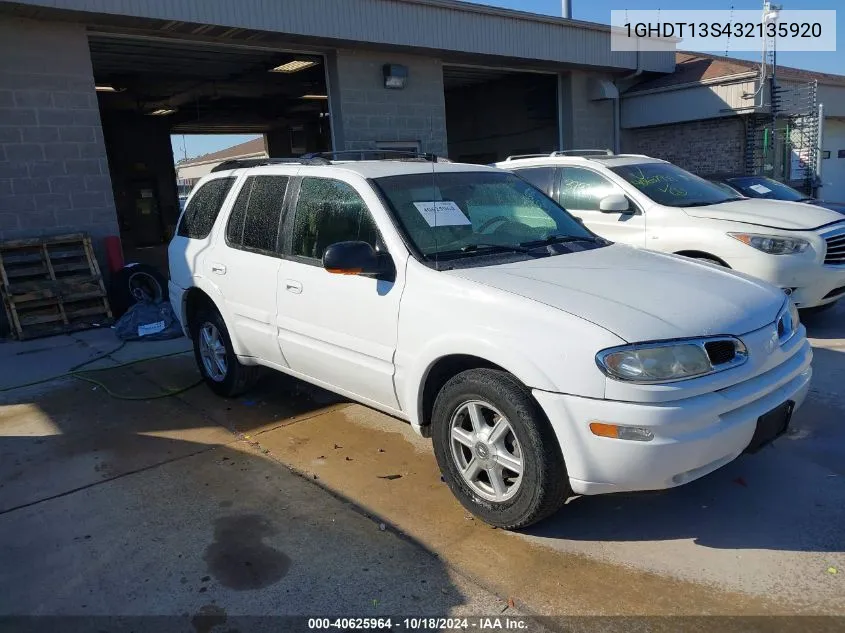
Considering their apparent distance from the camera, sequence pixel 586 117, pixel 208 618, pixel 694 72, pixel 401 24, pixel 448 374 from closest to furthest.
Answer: pixel 208 618 → pixel 448 374 → pixel 401 24 → pixel 586 117 → pixel 694 72

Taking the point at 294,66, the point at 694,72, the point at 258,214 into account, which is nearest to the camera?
the point at 258,214

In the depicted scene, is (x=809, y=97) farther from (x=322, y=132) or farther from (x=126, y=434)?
(x=126, y=434)

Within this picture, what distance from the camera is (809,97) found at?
59.6ft

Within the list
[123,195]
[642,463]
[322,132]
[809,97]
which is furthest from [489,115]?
[642,463]

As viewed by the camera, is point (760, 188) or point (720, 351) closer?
point (720, 351)

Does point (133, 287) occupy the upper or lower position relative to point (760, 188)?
lower

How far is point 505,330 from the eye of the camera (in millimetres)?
3166

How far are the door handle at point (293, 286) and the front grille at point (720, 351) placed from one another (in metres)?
2.48

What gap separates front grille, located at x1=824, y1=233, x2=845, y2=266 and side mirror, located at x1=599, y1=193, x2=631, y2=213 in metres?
1.88

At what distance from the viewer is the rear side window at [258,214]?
15.6 ft

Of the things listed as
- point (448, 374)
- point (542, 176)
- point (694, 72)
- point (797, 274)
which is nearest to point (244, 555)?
point (448, 374)

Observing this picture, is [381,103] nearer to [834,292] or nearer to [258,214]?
[258,214]

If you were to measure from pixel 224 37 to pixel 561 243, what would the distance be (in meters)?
8.25

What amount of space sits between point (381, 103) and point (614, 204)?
263 inches
